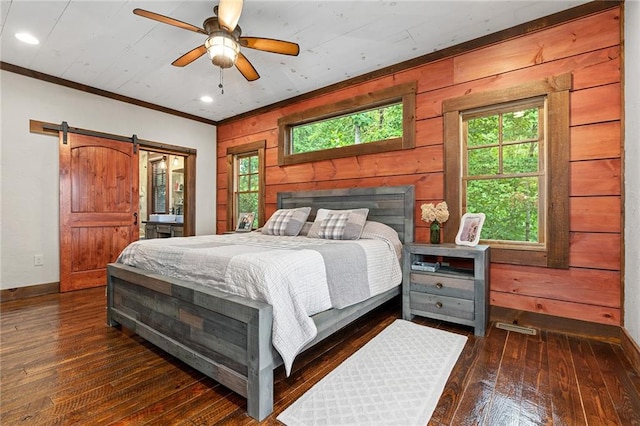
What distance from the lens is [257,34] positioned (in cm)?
277

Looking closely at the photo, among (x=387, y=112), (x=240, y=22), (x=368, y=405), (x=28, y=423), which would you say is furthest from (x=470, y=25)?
(x=28, y=423)

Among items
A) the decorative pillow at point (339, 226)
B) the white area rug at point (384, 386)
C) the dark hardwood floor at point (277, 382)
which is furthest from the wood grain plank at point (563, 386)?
the decorative pillow at point (339, 226)

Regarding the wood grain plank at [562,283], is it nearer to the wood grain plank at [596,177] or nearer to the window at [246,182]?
the wood grain plank at [596,177]

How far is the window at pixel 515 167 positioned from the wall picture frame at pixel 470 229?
16 centimetres

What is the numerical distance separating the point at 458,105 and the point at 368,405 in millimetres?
2742

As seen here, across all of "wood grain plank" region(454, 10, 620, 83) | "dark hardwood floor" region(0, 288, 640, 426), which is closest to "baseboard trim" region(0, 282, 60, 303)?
"dark hardwood floor" region(0, 288, 640, 426)

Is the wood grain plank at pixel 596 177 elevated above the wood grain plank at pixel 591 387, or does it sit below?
above

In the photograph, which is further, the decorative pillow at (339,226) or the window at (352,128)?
the window at (352,128)

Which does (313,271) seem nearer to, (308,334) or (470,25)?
(308,334)

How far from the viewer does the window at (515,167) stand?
97.7 inches

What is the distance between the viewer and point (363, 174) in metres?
3.66

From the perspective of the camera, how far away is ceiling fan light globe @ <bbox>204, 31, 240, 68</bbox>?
2229 millimetres

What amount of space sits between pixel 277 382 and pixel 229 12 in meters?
2.40

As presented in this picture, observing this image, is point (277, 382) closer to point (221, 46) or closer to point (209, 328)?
point (209, 328)
